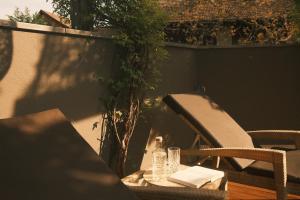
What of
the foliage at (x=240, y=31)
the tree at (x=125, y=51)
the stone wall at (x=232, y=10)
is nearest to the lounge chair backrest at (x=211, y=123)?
the tree at (x=125, y=51)

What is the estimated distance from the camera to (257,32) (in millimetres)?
8625

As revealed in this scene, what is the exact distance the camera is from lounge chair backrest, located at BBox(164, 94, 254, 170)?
286 cm

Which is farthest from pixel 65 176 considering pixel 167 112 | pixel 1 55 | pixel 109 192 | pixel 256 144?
pixel 167 112

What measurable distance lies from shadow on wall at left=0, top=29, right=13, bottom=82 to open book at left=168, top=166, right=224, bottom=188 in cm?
141

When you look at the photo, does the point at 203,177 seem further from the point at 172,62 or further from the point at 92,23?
the point at 172,62

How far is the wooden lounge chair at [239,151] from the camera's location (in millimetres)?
2492

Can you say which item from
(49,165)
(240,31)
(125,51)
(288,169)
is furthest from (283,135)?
(240,31)

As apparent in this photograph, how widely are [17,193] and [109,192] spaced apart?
40 centimetres

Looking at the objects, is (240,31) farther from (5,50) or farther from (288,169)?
(5,50)

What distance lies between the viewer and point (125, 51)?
11.9 ft

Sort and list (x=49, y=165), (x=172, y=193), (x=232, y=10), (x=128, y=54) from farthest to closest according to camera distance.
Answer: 1. (x=232, y=10)
2. (x=128, y=54)
3. (x=172, y=193)
4. (x=49, y=165)

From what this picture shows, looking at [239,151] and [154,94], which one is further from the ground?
[154,94]

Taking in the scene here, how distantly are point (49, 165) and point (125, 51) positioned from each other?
2.23 metres

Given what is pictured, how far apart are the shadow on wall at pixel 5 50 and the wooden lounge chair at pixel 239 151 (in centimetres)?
138
